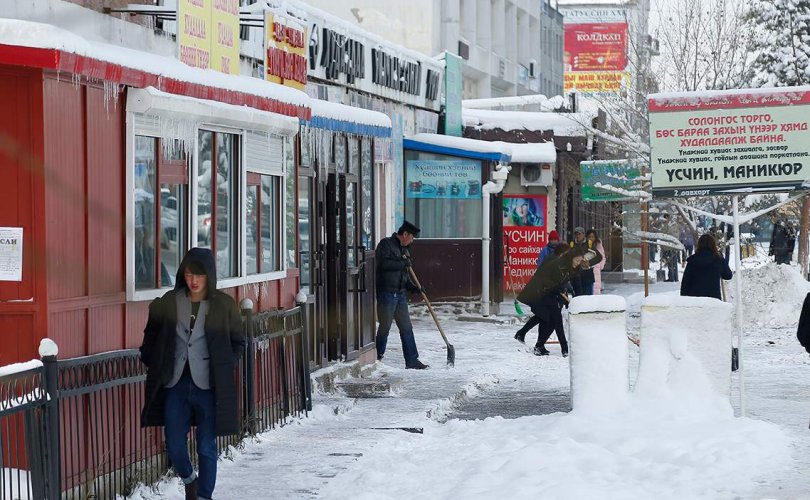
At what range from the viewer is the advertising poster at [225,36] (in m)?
10.1

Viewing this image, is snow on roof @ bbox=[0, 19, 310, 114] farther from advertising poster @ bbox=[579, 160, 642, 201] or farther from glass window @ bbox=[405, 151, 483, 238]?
advertising poster @ bbox=[579, 160, 642, 201]

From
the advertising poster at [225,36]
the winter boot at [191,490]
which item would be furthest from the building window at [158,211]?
the winter boot at [191,490]

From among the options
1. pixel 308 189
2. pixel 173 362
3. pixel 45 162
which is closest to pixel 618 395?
pixel 308 189

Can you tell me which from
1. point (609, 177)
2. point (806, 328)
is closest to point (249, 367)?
point (806, 328)

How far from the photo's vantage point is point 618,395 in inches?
473

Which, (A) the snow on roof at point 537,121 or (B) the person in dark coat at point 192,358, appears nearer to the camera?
(B) the person in dark coat at point 192,358

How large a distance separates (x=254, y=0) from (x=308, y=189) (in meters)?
1.99

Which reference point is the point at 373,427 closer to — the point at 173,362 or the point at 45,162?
the point at 173,362

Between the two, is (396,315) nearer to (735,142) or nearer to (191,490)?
(735,142)

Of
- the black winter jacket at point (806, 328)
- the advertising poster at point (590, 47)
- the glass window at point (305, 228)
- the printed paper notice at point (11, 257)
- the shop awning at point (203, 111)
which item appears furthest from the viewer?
the advertising poster at point (590, 47)

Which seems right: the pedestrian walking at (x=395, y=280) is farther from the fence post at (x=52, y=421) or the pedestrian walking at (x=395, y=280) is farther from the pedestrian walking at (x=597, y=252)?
the fence post at (x=52, y=421)

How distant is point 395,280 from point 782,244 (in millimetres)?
21944

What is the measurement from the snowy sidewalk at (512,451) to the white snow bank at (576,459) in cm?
1

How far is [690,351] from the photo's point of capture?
39.7 feet
